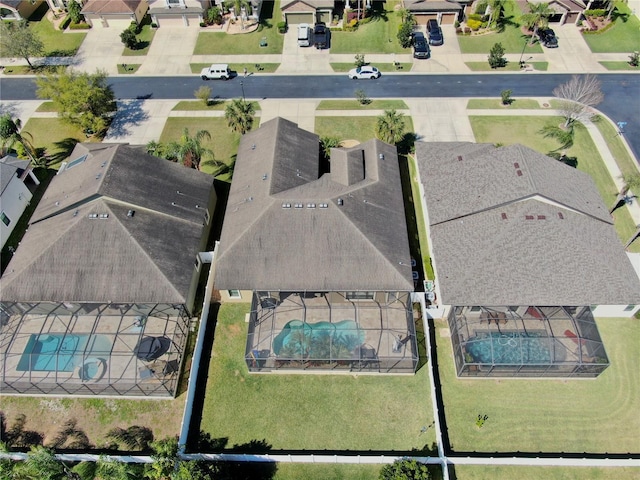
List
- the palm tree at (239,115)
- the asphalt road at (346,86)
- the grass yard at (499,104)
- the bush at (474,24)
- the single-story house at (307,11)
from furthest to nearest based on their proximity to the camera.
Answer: the single-story house at (307,11), the bush at (474,24), the asphalt road at (346,86), the grass yard at (499,104), the palm tree at (239,115)

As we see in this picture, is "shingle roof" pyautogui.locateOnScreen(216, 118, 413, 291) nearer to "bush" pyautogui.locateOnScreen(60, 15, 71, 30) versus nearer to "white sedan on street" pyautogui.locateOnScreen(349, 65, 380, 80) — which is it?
"white sedan on street" pyautogui.locateOnScreen(349, 65, 380, 80)

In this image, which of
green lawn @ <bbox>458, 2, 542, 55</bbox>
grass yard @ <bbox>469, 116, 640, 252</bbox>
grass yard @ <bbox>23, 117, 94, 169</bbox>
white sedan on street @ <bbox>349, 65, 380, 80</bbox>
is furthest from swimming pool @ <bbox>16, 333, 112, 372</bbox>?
green lawn @ <bbox>458, 2, 542, 55</bbox>

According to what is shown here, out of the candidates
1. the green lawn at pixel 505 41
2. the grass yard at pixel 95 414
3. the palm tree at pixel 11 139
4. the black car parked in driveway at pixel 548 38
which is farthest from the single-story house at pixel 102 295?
the black car parked in driveway at pixel 548 38

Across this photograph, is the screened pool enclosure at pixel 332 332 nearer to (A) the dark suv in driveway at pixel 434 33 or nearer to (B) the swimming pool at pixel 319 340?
(B) the swimming pool at pixel 319 340

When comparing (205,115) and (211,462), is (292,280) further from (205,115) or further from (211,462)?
(205,115)

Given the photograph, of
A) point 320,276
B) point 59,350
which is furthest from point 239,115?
point 59,350
